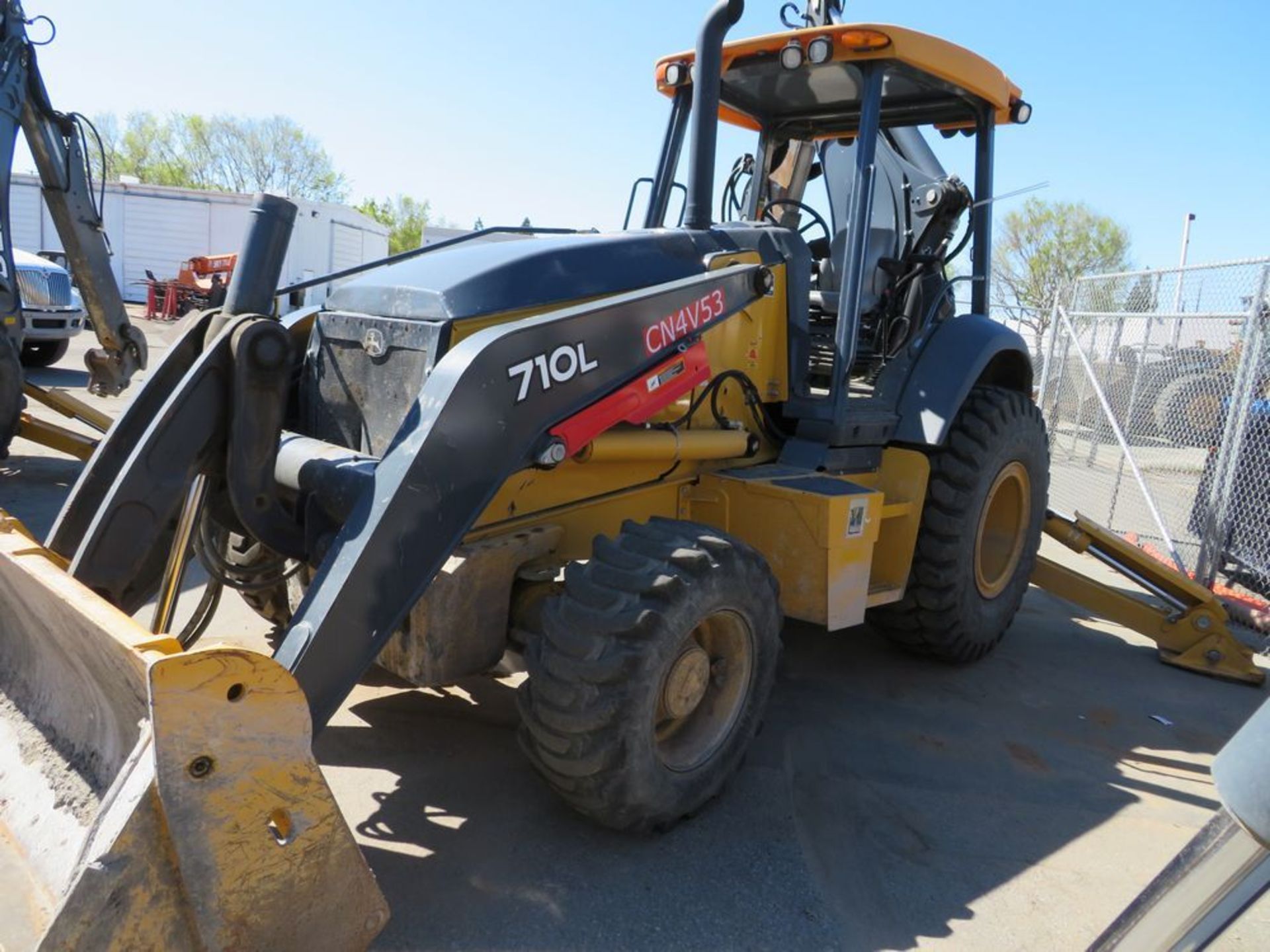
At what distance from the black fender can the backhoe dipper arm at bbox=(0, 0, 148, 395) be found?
6528 millimetres

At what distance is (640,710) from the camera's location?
285 centimetres

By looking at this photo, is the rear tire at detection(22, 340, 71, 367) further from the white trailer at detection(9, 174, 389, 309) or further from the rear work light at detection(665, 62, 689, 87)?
the white trailer at detection(9, 174, 389, 309)

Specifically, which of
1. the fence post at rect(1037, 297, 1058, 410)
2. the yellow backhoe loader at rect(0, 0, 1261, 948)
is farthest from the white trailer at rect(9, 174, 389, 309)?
the yellow backhoe loader at rect(0, 0, 1261, 948)

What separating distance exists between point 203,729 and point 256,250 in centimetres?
178

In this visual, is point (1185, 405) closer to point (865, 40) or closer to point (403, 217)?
point (865, 40)

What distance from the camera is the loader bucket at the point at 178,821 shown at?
1901 millimetres

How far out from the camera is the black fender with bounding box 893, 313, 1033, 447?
4.49 meters

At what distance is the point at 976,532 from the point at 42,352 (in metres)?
Answer: 11.7

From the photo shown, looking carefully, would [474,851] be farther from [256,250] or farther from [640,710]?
[256,250]

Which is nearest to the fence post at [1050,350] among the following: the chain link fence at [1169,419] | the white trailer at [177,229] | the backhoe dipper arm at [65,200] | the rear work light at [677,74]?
the chain link fence at [1169,419]

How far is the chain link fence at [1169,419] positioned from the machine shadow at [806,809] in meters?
1.97

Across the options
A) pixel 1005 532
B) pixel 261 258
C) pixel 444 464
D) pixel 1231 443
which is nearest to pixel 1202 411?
pixel 1231 443

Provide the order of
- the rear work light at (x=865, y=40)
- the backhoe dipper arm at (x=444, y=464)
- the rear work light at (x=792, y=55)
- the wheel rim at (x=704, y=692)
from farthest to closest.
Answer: the rear work light at (x=792, y=55)
the rear work light at (x=865, y=40)
the wheel rim at (x=704, y=692)
the backhoe dipper arm at (x=444, y=464)

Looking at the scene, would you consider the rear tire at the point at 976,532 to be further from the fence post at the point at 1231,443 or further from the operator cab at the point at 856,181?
the fence post at the point at 1231,443
